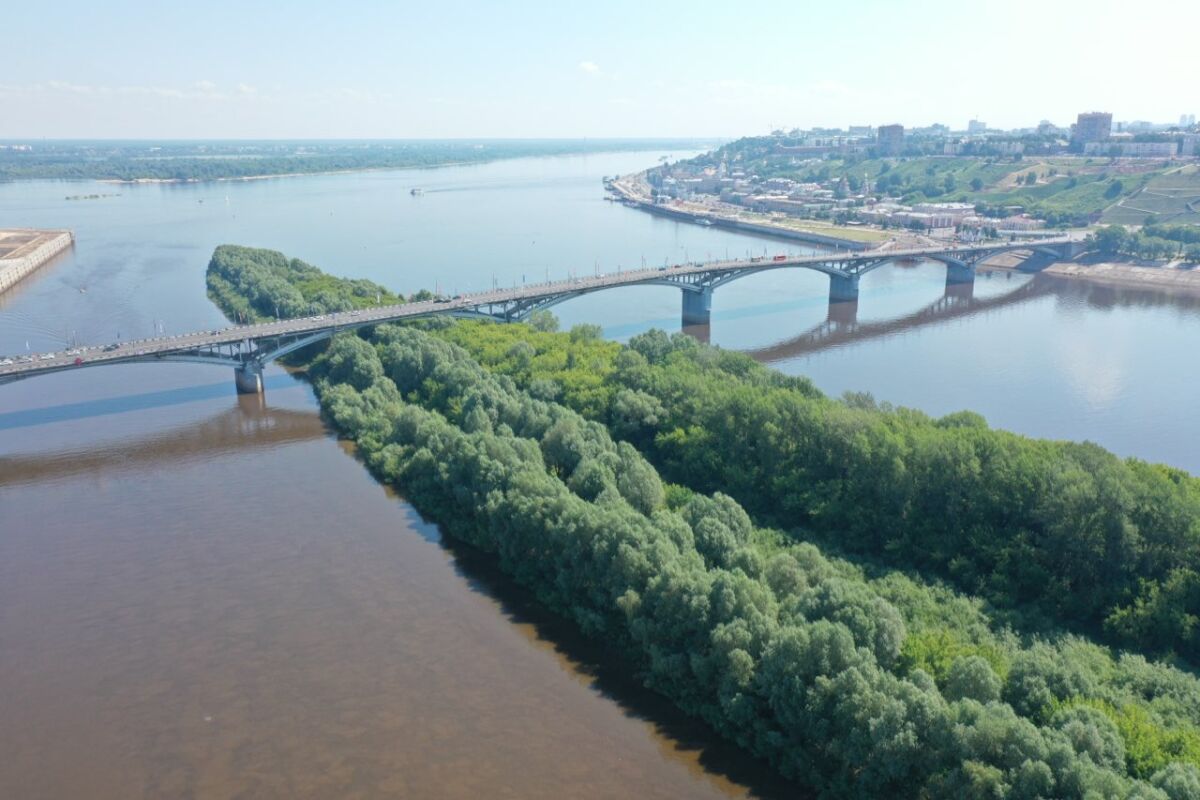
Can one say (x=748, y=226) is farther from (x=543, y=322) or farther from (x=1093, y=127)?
(x=1093, y=127)

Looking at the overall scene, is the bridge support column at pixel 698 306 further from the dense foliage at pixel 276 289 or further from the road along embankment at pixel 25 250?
the road along embankment at pixel 25 250

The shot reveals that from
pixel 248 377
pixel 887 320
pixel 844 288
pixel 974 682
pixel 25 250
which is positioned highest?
pixel 25 250

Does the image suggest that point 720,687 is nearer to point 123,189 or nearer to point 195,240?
point 195,240

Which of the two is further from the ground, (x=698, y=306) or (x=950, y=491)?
(x=950, y=491)

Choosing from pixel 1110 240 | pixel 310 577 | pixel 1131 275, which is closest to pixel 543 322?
pixel 310 577

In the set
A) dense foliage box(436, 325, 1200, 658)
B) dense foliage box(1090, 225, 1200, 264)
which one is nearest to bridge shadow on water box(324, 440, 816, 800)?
dense foliage box(436, 325, 1200, 658)

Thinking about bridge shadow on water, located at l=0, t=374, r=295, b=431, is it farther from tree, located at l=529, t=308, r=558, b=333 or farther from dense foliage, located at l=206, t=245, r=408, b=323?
tree, located at l=529, t=308, r=558, b=333

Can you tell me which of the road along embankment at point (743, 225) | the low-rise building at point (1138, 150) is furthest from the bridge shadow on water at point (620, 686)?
the low-rise building at point (1138, 150)
